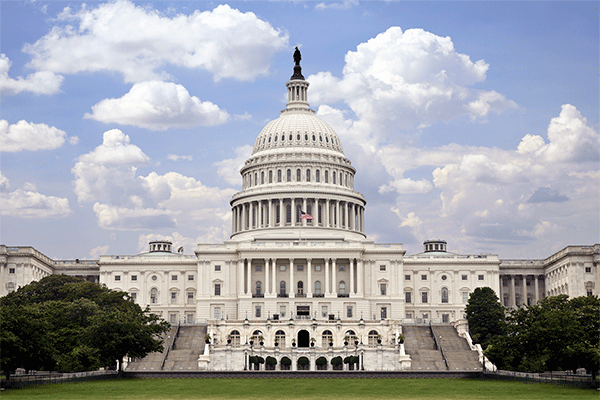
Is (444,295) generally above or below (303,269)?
below

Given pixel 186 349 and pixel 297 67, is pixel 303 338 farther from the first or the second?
pixel 297 67

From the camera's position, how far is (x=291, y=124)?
186m

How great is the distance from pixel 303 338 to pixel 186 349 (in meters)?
17.4

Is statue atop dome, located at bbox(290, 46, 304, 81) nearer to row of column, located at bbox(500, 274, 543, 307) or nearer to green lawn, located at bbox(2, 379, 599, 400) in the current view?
row of column, located at bbox(500, 274, 543, 307)

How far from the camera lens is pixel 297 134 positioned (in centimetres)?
18462

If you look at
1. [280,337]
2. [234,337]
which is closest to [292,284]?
[280,337]

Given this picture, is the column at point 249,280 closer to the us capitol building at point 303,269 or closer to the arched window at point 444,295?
the us capitol building at point 303,269

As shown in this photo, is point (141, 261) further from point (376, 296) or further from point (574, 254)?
point (574, 254)

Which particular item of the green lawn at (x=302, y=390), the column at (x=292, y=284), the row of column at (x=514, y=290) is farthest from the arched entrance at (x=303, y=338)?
the row of column at (x=514, y=290)

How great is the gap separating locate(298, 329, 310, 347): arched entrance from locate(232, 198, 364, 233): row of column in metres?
38.0

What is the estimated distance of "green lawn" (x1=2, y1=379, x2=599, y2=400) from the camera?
7494cm

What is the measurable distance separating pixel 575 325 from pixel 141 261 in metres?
96.9

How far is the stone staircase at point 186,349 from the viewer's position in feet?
398

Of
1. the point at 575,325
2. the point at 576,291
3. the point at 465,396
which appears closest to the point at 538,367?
the point at 575,325
